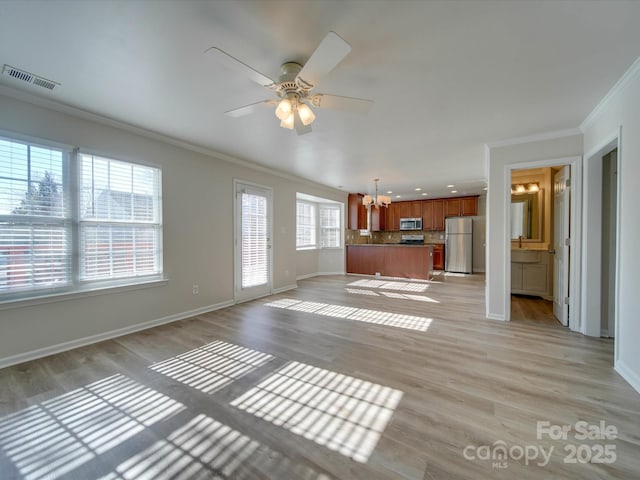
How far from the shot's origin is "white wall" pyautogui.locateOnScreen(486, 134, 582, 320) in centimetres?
357

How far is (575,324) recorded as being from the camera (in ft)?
10.9

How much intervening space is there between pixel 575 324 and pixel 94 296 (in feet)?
18.8

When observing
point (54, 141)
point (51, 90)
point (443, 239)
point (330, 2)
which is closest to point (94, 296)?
point (54, 141)

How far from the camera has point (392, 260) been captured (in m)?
7.32

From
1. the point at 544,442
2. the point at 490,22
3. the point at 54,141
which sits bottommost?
the point at 544,442

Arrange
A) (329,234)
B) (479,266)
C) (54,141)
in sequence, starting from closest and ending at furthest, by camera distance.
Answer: (54,141), (329,234), (479,266)

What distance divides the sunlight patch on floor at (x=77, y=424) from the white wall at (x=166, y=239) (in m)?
1.05

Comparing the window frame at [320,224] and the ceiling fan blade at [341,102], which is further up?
the ceiling fan blade at [341,102]

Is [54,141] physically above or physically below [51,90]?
below

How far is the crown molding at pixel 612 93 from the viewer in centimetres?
205

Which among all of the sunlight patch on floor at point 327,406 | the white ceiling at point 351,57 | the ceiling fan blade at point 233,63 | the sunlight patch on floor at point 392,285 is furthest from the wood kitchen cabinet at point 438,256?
the ceiling fan blade at point 233,63

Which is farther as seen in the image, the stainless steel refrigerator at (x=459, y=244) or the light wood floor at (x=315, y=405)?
the stainless steel refrigerator at (x=459, y=244)

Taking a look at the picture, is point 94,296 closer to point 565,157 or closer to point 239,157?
point 239,157

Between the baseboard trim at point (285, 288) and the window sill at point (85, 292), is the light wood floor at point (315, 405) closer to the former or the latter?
the window sill at point (85, 292)
